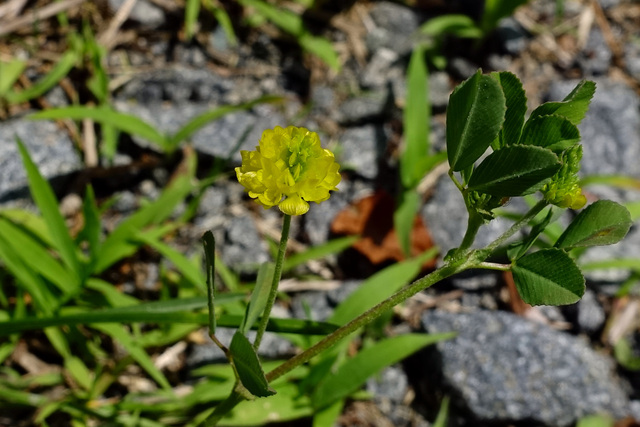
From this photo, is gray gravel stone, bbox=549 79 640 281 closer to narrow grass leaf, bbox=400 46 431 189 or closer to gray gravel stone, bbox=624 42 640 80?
gray gravel stone, bbox=624 42 640 80

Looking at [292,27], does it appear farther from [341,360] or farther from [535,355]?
[535,355]

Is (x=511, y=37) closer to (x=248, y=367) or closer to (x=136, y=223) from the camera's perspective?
(x=136, y=223)

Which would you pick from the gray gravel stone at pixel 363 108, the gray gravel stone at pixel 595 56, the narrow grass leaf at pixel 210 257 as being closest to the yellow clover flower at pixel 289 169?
the narrow grass leaf at pixel 210 257

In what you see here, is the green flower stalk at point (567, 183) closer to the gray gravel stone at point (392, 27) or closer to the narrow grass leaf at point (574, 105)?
the narrow grass leaf at point (574, 105)

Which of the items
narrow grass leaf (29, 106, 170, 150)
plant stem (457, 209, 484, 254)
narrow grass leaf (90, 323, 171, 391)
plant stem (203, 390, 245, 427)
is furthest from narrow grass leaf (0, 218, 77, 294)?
plant stem (457, 209, 484, 254)

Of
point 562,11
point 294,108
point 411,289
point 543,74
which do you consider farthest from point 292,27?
point 411,289

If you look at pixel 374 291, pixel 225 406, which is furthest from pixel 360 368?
pixel 225 406
